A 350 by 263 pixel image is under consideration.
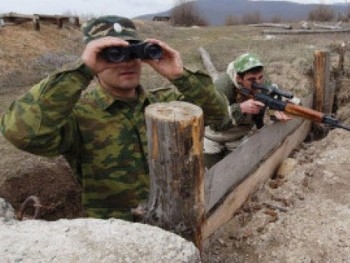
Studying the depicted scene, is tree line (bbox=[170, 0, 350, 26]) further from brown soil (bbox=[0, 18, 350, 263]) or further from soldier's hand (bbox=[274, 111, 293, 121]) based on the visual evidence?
soldier's hand (bbox=[274, 111, 293, 121])

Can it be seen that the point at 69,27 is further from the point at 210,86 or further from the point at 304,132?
the point at 210,86

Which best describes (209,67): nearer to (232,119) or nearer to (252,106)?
(232,119)

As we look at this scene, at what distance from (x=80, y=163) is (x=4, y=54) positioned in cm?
891

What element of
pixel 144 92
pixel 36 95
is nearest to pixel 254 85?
pixel 144 92

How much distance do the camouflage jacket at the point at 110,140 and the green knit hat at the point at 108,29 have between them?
0.35 m

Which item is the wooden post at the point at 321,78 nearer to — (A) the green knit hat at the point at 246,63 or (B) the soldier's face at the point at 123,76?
(A) the green knit hat at the point at 246,63

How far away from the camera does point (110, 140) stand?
9.96 feet

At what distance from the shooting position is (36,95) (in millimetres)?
2529

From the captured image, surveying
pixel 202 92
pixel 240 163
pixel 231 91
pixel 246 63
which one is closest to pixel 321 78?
pixel 231 91

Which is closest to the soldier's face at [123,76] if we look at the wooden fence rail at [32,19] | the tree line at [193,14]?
the wooden fence rail at [32,19]

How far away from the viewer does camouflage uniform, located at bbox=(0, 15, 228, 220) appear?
279cm

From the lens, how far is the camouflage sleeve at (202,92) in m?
2.79

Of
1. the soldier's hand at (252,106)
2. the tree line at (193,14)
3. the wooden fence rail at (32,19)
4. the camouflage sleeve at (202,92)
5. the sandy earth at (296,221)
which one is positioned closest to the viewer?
the camouflage sleeve at (202,92)

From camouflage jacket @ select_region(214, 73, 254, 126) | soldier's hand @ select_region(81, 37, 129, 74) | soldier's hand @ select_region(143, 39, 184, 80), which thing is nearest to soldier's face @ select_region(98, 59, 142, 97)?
soldier's hand @ select_region(143, 39, 184, 80)
